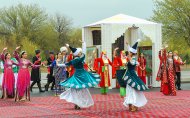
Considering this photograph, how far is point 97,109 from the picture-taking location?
38.3 feet

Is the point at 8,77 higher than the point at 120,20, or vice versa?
the point at 120,20

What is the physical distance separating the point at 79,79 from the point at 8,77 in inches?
171

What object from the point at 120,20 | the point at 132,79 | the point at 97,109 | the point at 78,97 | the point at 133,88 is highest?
the point at 120,20

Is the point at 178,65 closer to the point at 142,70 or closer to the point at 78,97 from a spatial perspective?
the point at 142,70

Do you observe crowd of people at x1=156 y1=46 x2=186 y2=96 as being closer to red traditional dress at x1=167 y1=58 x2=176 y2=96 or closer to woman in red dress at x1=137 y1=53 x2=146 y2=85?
red traditional dress at x1=167 y1=58 x2=176 y2=96

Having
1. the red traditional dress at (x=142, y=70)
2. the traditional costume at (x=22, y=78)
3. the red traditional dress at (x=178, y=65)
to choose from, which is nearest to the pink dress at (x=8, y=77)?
the traditional costume at (x=22, y=78)

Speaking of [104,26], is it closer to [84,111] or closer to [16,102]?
[16,102]

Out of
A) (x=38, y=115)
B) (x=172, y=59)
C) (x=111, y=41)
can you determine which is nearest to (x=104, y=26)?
(x=111, y=41)

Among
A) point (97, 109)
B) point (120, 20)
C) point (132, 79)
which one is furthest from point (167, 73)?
point (97, 109)

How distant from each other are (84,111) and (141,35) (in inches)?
363

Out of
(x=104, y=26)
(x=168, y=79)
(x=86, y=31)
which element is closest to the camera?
(x=168, y=79)

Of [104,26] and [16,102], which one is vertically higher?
[104,26]

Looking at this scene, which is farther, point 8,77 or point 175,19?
point 175,19

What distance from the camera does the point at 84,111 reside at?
11.3 m
